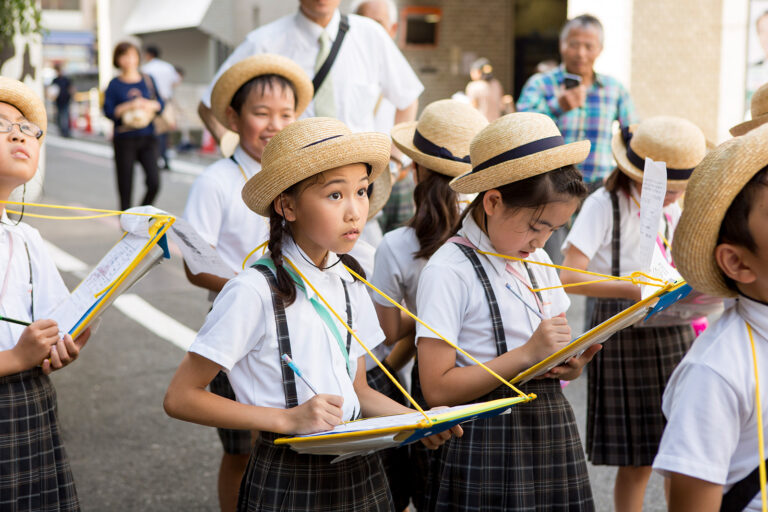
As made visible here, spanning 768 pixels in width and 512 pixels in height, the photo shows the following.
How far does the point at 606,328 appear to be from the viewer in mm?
2135

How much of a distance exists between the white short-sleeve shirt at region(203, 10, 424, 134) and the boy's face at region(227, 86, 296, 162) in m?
0.91

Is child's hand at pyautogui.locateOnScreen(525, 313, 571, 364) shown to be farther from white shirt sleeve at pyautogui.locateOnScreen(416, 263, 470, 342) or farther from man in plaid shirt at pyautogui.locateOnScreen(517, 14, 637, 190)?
man in plaid shirt at pyautogui.locateOnScreen(517, 14, 637, 190)

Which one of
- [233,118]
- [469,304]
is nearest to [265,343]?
[469,304]

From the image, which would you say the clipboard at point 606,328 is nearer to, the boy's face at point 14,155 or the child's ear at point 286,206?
the child's ear at point 286,206

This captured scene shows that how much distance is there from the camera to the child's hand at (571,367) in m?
2.43

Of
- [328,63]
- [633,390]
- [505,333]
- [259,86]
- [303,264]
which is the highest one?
[328,63]

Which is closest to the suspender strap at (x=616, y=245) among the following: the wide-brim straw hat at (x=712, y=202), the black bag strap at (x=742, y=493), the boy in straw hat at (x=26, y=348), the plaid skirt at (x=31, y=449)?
the wide-brim straw hat at (x=712, y=202)

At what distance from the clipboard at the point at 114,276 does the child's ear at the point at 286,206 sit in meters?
0.29

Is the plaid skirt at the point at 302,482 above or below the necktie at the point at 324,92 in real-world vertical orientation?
below

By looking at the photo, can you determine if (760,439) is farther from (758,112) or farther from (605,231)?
(605,231)

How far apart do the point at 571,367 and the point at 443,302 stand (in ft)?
1.30

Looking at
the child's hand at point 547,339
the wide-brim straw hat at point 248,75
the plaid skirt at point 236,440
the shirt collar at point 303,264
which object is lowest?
the plaid skirt at point 236,440

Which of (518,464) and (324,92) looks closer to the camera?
(518,464)

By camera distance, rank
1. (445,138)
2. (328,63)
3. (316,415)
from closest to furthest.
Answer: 1. (316,415)
2. (445,138)
3. (328,63)
